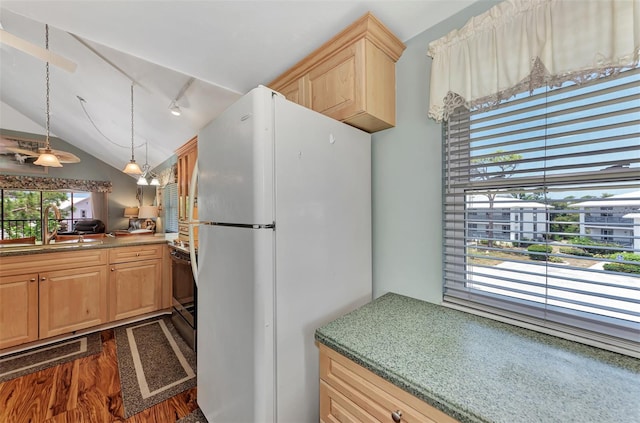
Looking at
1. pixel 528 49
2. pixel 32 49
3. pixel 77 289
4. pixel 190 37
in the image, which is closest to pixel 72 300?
pixel 77 289

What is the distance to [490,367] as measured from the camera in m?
0.80

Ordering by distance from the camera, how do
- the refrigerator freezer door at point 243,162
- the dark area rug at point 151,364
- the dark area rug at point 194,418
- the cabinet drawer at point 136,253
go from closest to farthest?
the refrigerator freezer door at point 243,162
the dark area rug at point 194,418
the dark area rug at point 151,364
the cabinet drawer at point 136,253

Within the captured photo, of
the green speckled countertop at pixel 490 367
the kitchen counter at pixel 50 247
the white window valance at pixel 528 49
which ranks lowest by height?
the green speckled countertop at pixel 490 367

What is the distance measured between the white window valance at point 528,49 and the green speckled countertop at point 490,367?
986 mm

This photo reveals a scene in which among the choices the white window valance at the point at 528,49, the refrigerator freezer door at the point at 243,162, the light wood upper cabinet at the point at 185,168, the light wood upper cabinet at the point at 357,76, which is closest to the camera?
the white window valance at the point at 528,49

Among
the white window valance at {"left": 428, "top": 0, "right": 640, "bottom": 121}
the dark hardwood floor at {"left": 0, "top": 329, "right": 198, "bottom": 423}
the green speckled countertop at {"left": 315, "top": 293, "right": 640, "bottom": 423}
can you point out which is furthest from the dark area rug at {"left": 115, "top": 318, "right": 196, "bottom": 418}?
the white window valance at {"left": 428, "top": 0, "right": 640, "bottom": 121}

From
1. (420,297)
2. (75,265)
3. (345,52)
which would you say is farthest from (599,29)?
(75,265)

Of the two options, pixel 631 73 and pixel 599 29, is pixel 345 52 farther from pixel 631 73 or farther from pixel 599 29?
pixel 631 73

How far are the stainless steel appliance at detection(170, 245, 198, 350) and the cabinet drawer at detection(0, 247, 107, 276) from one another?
30.8 inches

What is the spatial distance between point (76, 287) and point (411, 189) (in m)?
3.24

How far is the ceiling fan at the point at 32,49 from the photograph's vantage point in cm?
158

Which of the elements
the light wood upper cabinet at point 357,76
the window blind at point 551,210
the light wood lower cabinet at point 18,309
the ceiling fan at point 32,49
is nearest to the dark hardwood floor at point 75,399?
the light wood lower cabinet at point 18,309

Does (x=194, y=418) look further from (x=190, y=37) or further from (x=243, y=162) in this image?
(x=190, y=37)

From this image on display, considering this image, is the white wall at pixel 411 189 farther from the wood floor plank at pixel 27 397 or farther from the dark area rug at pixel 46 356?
the dark area rug at pixel 46 356
